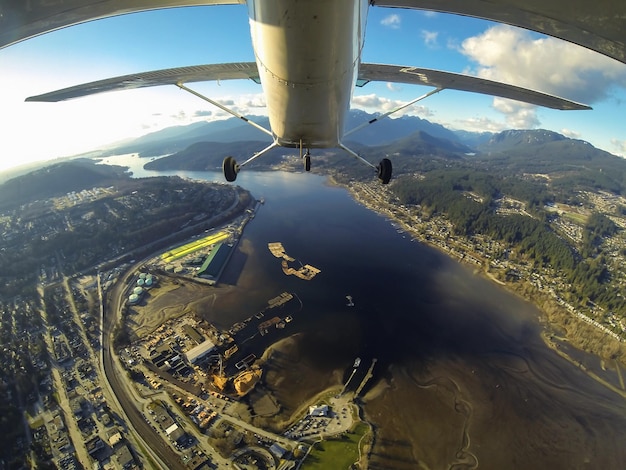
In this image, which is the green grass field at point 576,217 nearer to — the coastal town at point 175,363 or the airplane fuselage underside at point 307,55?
the coastal town at point 175,363

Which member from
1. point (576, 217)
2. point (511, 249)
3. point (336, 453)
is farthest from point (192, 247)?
point (576, 217)

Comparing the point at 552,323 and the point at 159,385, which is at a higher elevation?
the point at 159,385

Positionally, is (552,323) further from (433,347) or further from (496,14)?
(496,14)

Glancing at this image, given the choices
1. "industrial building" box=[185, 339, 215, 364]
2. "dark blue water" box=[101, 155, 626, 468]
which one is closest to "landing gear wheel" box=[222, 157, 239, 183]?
"dark blue water" box=[101, 155, 626, 468]

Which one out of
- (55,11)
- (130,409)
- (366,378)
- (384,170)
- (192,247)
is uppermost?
(55,11)

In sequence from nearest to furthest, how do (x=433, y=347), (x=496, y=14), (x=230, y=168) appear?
(x=496, y=14)
(x=230, y=168)
(x=433, y=347)

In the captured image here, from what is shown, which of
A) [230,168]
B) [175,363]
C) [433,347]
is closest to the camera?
[230,168]

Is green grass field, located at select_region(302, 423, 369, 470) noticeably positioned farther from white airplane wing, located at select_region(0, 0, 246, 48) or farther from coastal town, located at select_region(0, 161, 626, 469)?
white airplane wing, located at select_region(0, 0, 246, 48)

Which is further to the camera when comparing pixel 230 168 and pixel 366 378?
pixel 366 378
